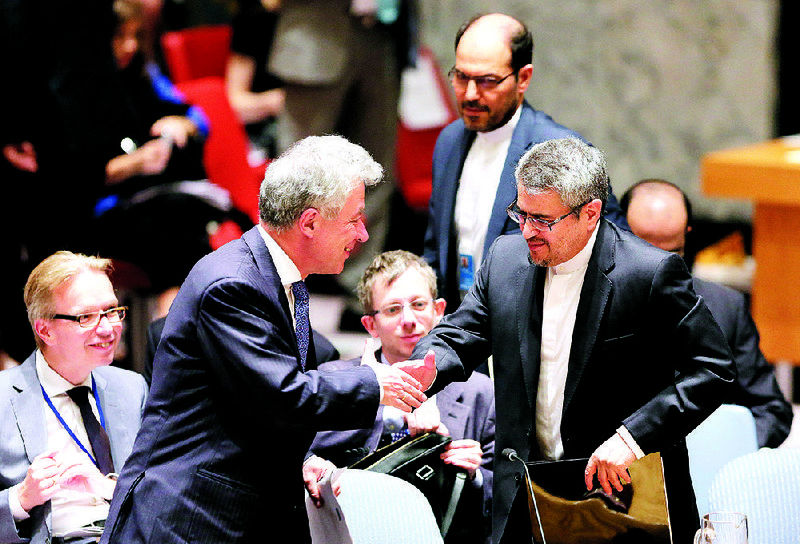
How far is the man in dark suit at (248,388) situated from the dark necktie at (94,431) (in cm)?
65

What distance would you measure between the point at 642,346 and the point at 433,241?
1.37 metres

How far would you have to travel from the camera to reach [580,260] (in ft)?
8.89

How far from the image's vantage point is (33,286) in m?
3.16

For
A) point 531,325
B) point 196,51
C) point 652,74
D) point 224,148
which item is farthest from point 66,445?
point 652,74

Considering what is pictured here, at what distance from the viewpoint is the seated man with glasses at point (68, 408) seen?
9.86 feet

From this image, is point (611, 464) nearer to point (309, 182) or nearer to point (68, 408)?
point (309, 182)

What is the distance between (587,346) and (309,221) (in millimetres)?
717

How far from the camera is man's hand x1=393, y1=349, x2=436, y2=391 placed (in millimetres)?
2650

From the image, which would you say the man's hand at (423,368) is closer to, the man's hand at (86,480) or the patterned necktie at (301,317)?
the patterned necktie at (301,317)

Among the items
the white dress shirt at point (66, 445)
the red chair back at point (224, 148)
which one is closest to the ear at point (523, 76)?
the white dress shirt at point (66, 445)

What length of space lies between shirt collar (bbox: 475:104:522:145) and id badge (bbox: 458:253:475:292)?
39 cm

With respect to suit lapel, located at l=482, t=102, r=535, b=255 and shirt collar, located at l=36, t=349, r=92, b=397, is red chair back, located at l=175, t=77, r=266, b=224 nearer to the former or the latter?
suit lapel, located at l=482, t=102, r=535, b=255

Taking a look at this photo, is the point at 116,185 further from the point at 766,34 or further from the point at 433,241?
the point at 766,34

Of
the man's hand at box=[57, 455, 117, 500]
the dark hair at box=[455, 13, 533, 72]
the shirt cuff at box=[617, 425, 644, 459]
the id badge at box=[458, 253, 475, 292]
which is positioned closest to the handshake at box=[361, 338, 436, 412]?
the shirt cuff at box=[617, 425, 644, 459]
